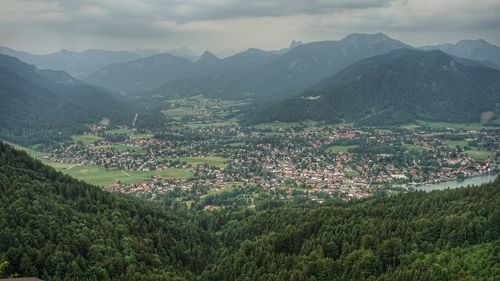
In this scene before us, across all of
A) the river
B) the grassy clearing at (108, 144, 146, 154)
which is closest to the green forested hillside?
the river

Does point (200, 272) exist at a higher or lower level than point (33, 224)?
lower

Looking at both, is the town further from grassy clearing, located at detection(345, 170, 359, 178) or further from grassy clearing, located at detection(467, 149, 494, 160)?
grassy clearing, located at detection(467, 149, 494, 160)

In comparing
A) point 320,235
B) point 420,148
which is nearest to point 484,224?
point 320,235

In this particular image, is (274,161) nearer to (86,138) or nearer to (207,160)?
(207,160)

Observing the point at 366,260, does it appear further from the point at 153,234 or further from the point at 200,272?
the point at 153,234

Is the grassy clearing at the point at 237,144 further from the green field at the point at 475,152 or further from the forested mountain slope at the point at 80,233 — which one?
the forested mountain slope at the point at 80,233

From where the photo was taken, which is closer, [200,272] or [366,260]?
[366,260]
